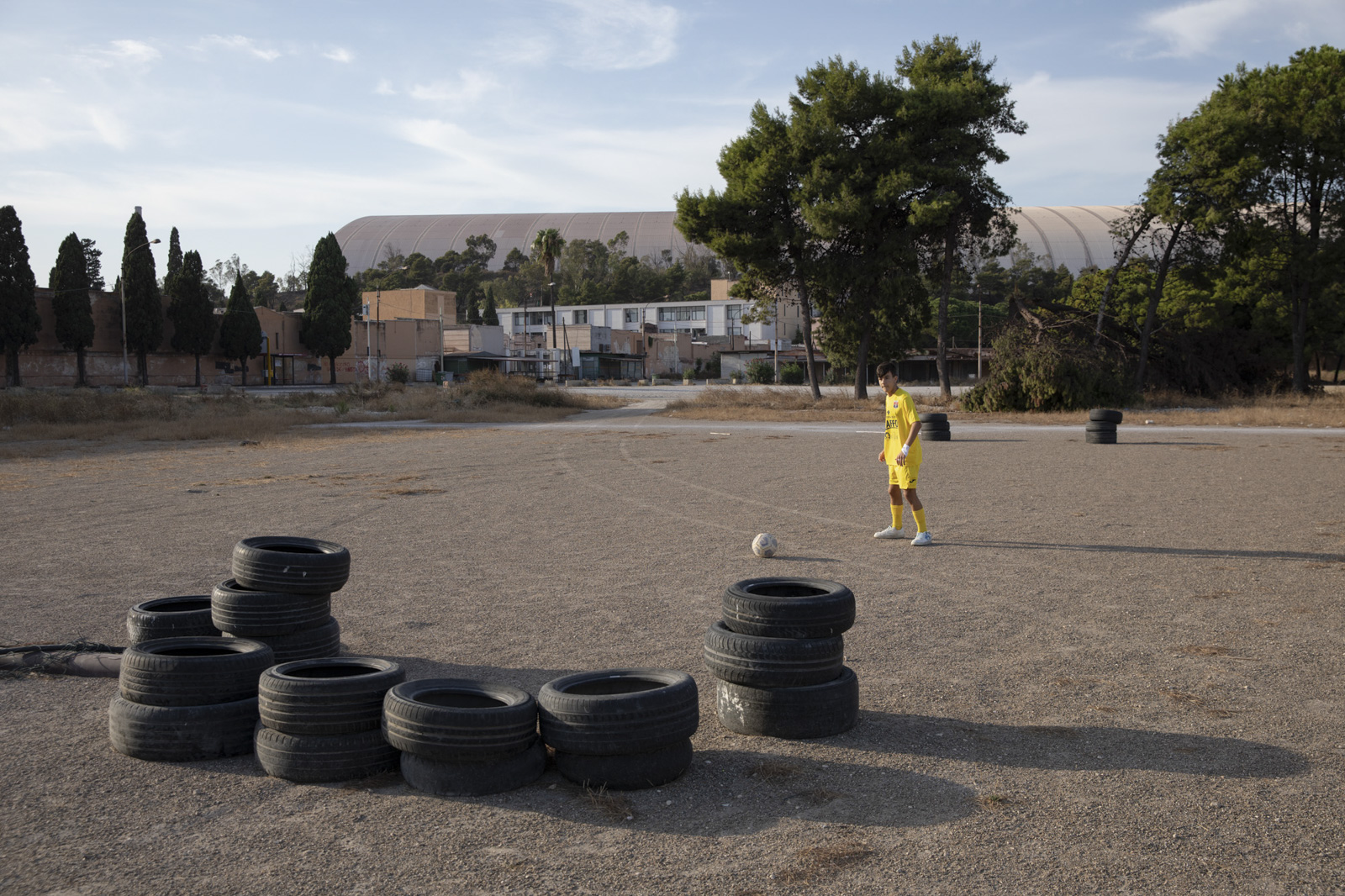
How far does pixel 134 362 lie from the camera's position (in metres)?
66.8

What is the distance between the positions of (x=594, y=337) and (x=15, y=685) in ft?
351

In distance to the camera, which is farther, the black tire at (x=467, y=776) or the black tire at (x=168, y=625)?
the black tire at (x=168, y=625)

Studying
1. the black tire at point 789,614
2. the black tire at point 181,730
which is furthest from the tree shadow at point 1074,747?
the black tire at point 181,730

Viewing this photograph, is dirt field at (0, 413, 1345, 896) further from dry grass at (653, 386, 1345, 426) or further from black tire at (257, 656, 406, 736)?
dry grass at (653, 386, 1345, 426)

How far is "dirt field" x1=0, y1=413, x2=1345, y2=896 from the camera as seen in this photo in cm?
363

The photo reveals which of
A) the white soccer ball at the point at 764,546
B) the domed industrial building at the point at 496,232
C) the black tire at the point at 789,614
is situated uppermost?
the domed industrial building at the point at 496,232

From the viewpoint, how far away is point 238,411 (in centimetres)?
3584

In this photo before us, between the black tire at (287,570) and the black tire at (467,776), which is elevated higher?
the black tire at (287,570)

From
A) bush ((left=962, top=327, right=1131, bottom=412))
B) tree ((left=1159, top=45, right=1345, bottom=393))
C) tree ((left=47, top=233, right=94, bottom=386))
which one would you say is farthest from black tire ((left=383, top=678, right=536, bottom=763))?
tree ((left=47, top=233, right=94, bottom=386))

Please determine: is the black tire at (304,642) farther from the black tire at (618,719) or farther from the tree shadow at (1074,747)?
the tree shadow at (1074,747)

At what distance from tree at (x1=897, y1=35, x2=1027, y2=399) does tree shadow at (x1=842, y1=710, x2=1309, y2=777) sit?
118ft

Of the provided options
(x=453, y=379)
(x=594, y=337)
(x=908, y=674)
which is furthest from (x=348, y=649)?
(x=594, y=337)

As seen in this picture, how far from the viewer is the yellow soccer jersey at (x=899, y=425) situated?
1020cm

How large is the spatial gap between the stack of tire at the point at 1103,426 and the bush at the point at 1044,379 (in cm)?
1371
